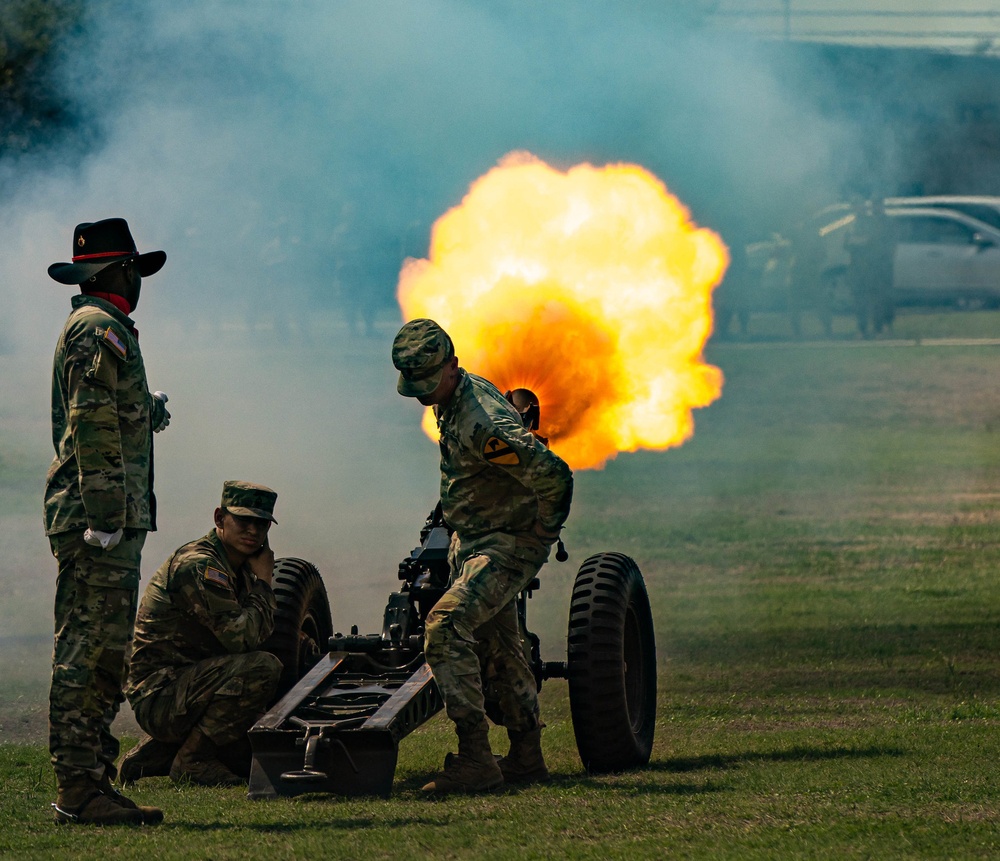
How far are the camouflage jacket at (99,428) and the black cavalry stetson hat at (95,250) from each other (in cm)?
12

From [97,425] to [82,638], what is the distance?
0.82 meters

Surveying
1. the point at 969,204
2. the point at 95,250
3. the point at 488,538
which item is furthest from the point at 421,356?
the point at 969,204

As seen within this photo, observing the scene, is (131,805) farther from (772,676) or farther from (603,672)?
(772,676)

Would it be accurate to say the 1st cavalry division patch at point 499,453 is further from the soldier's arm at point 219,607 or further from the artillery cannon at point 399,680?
the soldier's arm at point 219,607

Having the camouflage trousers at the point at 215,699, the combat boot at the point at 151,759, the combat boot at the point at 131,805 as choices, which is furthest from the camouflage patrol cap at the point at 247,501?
the combat boot at the point at 131,805

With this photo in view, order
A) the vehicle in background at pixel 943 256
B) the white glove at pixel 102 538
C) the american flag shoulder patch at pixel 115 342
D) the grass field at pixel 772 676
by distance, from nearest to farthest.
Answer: the grass field at pixel 772 676, the white glove at pixel 102 538, the american flag shoulder patch at pixel 115 342, the vehicle in background at pixel 943 256

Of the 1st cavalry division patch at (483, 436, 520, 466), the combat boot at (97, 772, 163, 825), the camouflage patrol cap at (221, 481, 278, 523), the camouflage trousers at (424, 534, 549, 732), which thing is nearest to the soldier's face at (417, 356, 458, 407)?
the 1st cavalry division patch at (483, 436, 520, 466)

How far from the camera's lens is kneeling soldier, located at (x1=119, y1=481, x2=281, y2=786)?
8.16 m

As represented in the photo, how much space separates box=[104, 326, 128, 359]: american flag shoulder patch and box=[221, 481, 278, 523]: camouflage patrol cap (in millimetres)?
1542

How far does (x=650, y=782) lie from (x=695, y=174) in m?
14.6

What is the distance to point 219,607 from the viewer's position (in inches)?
321

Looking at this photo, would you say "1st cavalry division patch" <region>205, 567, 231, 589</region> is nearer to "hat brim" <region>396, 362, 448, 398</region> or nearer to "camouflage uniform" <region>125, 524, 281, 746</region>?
"camouflage uniform" <region>125, 524, 281, 746</region>

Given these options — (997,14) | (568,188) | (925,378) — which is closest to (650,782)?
(568,188)

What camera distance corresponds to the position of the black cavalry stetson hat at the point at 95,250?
23.4 ft
